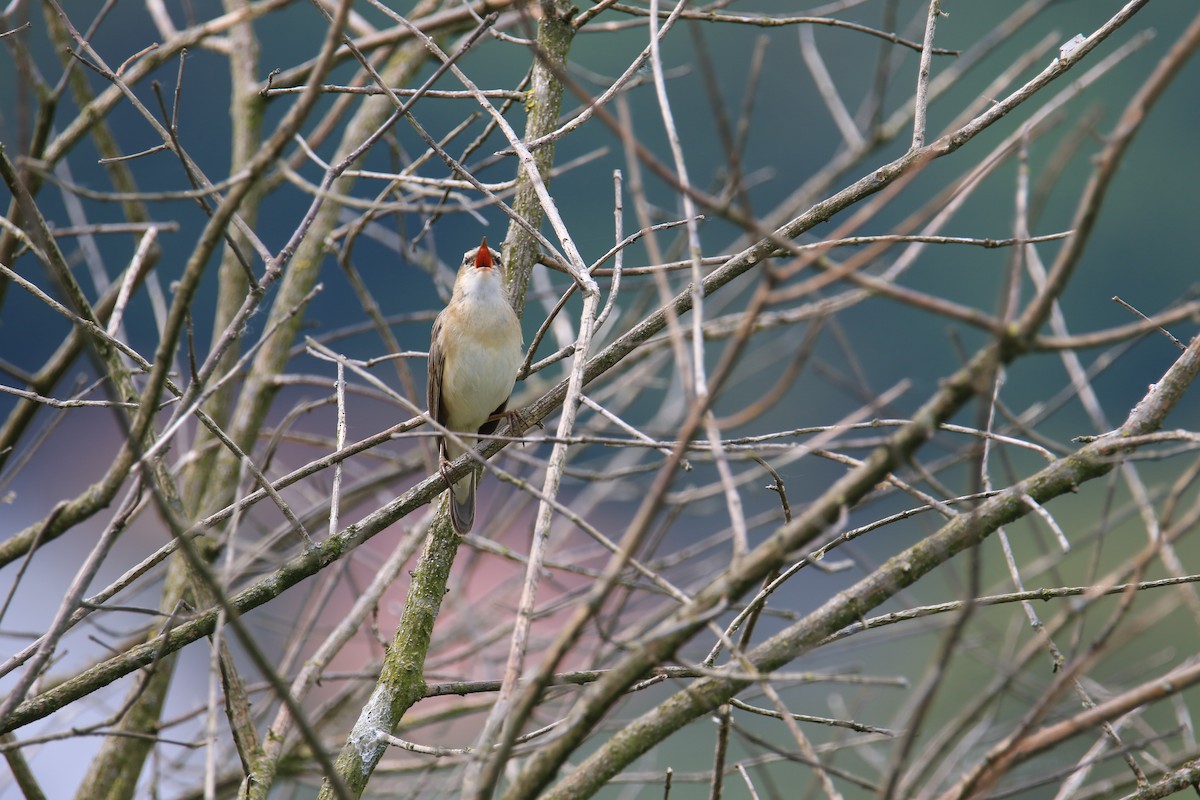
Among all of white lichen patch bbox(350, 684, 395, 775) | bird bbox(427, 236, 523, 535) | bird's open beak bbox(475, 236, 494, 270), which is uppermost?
bird's open beak bbox(475, 236, 494, 270)

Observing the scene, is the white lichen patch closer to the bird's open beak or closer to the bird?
the bird

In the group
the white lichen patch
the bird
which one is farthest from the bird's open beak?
the white lichen patch

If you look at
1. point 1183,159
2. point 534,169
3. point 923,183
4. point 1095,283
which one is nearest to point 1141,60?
point 1183,159

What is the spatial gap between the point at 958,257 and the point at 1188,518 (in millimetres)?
16772

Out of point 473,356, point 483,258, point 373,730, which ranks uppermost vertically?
point 483,258

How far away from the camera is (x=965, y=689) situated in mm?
11852

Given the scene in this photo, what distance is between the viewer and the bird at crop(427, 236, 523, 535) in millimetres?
4188

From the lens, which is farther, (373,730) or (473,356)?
(473,356)

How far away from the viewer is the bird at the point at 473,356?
4.19m

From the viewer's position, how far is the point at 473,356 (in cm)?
436

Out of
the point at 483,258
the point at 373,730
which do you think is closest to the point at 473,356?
the point at 483,258

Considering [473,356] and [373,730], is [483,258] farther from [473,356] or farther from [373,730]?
[373,730]

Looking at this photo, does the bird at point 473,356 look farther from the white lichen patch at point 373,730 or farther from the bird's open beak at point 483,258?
the white lichen patch at point 373,730

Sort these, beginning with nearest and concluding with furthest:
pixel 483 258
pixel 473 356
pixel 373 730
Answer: pixel 373 730
pixel 473 356
pixel 483 258
